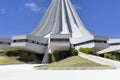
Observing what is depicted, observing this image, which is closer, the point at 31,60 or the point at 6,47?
the point at 31,60

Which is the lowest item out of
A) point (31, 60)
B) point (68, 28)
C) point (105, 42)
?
point (31, 60)

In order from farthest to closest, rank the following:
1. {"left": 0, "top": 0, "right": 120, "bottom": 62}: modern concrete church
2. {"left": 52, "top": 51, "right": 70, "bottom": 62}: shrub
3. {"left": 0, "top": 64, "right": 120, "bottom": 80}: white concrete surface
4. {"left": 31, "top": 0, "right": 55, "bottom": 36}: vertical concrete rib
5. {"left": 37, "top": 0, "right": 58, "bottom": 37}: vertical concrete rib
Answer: {"left": 37, "top": 0, "right": 58, "bottom": 37}: vertical concrete rib, {"left": 31, "top": 0, "right": 55, "bottom": 36}: vertical concrete rib, {"left": 0, "top": 0, "right": 120, "bottom": 62}: modern concrete church, {"left": 52, "top": 51, "right": 70, "bottom": 62}: shrub, {"left": 0, "top": 64, "right": 120, "bottom": 80}: white concrete surface

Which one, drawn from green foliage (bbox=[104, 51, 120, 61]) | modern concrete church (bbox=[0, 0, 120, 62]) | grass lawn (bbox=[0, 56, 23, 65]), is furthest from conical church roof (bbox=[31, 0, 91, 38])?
green foliage (bbox=[104, 51, 120, 61])

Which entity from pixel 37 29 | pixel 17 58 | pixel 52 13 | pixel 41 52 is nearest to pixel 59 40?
pixel 41 52

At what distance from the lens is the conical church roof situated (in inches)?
2393

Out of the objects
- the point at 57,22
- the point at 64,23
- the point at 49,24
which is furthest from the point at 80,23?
the point at 49,24

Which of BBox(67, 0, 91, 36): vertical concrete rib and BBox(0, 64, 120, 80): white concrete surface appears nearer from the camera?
BBox(0, 64, 120, 80): white concrete surface

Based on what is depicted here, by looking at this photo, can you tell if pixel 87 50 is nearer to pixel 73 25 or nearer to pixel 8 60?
pixel 8 60

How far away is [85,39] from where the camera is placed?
1977 inches

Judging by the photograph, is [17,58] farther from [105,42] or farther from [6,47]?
[105,42]

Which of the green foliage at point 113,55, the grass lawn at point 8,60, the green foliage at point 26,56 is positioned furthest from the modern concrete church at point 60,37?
the grass lawn at point 8,60

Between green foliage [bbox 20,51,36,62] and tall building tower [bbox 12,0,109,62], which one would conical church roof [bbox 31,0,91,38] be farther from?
green foliage [bbox 20,51,36,62]

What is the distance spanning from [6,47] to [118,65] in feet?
126

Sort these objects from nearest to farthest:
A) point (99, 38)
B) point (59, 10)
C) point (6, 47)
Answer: point (99, 38) → point (6, 47) → point (59, 10)
